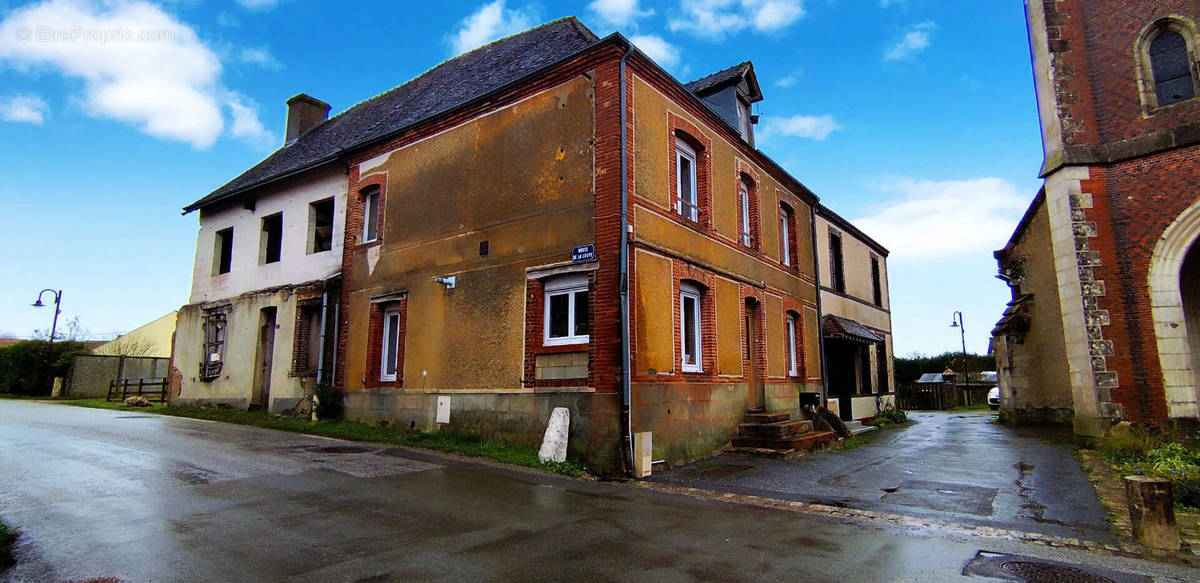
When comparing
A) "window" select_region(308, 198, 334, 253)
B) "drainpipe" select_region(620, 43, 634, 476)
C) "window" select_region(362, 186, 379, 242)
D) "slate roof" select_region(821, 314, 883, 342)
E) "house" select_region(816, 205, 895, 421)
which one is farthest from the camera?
"house" select_region(816, 205, 895, 421)

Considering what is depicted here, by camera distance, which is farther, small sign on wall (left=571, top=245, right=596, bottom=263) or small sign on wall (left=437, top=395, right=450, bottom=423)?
small sign on wall (left=437, top=395, right=450, bottom=423)

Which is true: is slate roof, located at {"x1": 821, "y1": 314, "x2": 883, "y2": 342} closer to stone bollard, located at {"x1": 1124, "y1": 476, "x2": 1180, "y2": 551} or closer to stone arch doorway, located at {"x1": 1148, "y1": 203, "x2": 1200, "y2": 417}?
stone arch doorway, located at {"x1": 1148, "y1": 203, "x2": 1200, "y2": 417}

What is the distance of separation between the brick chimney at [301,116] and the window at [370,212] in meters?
8.88

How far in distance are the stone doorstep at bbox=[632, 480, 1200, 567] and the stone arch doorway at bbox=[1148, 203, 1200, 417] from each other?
7.74 m

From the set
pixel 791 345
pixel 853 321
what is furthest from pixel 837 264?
pixel 791 345

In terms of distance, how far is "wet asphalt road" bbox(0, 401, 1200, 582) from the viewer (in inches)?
168

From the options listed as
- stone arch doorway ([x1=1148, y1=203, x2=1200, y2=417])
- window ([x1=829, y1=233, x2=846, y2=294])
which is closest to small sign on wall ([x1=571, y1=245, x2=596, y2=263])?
stone arch doorway ([x1=1148, y1=203, x2=1200, y2=417])

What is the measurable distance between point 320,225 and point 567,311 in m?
9.05

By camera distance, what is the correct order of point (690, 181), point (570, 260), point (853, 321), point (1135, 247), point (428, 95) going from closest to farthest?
point (570, 260) → point (1135, 247) → point (690, 181) → point (428, 95) → point (853, 321)

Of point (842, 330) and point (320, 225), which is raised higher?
point (320, 225)

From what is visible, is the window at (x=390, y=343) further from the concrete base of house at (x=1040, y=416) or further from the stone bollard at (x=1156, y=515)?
the concrete base of house at (x=1040, y=416)

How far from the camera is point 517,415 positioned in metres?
9.73

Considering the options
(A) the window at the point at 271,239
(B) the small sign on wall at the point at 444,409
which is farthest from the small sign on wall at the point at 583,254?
(A) the window at the point at 271,239

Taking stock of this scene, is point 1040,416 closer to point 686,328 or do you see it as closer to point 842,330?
point 842,330
